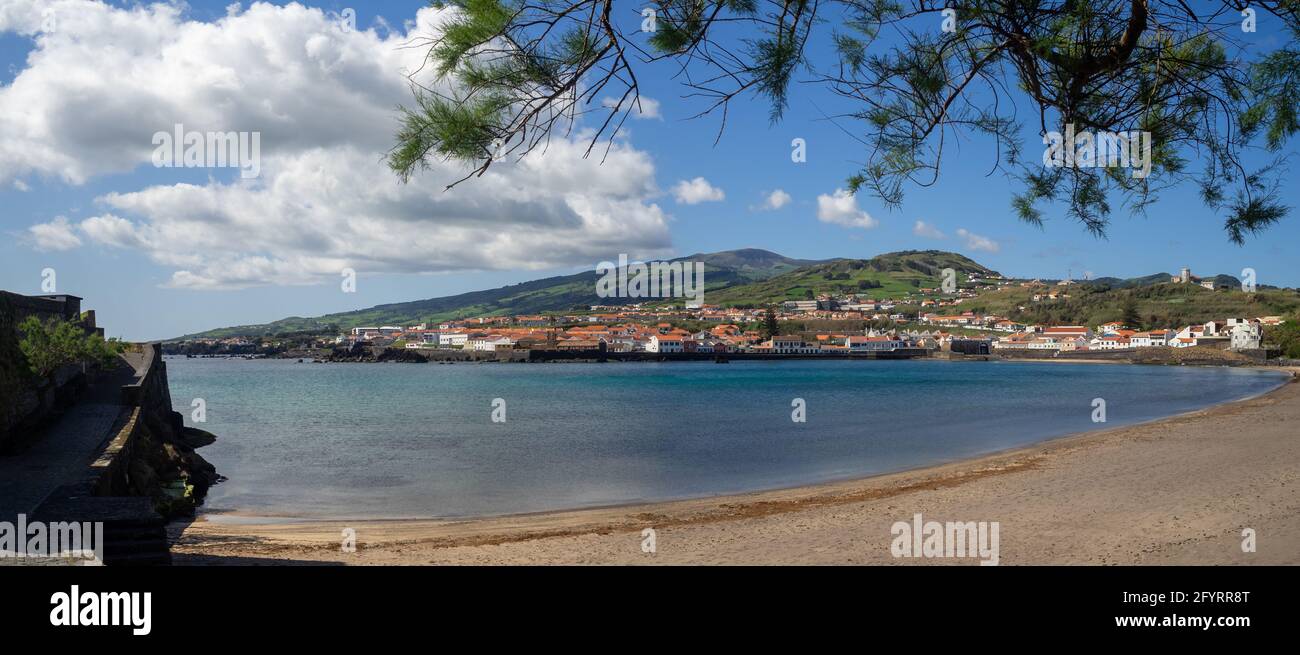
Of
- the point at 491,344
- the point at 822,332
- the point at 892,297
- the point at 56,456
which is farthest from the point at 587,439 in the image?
the point at 892,297

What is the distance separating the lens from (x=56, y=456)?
8.91 meters

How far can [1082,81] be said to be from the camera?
3789 mm

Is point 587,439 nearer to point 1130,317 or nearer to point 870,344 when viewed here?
point 870,344

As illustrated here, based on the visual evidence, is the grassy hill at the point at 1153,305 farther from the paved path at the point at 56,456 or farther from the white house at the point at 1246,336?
the paved path at the point at 56,456

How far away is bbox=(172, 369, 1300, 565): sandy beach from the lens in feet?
23.9

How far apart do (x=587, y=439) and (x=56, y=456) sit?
1444 cm

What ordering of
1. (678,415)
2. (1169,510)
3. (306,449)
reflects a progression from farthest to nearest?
(678,415) < (306,449) < (1169,510)

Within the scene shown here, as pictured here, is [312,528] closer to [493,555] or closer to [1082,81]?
[493,555]

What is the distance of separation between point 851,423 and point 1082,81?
23625mm

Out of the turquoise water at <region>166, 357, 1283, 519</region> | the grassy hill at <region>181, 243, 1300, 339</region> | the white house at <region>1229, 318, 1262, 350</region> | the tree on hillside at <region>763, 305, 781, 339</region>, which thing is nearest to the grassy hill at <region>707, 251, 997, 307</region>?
the grassy hill at <region>181, 243, 1300, 339</region>

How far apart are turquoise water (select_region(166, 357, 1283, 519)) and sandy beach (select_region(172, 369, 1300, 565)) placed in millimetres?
1778

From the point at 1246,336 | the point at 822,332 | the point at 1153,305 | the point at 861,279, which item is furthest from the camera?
the point at 861,279
